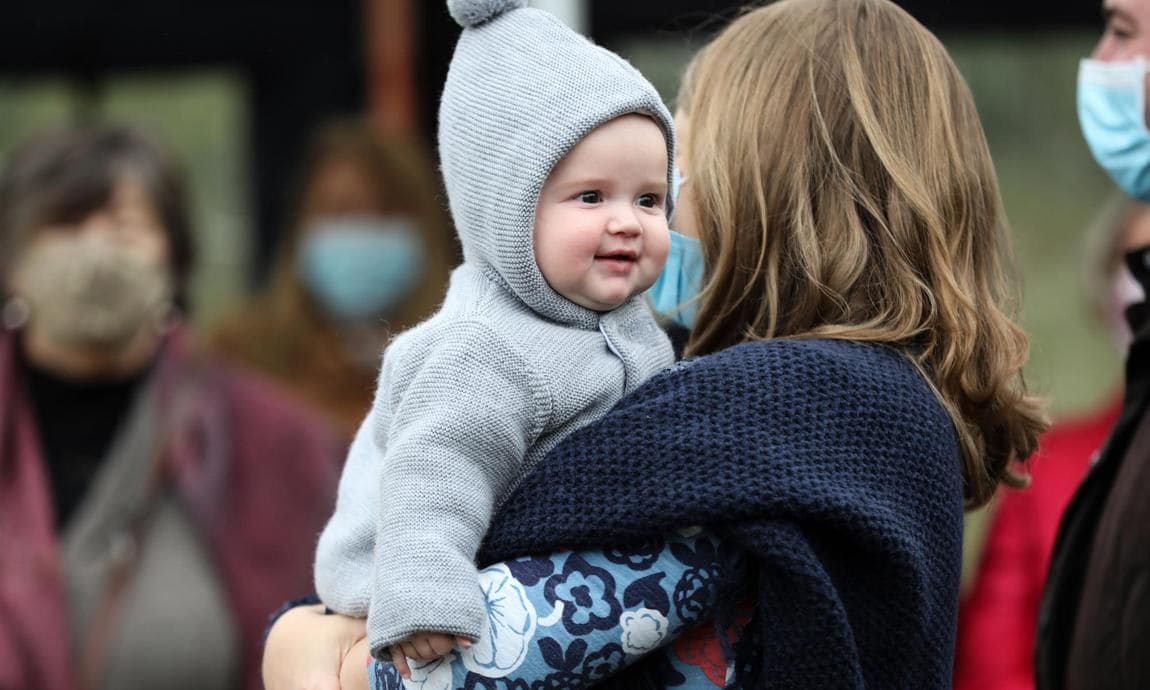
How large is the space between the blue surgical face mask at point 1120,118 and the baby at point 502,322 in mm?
1046

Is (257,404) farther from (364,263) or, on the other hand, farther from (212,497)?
(364,263)

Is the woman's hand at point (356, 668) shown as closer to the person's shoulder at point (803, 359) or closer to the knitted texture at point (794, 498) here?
the knitted texture at point (794, 498)

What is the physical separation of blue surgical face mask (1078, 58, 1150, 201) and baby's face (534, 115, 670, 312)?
109cm

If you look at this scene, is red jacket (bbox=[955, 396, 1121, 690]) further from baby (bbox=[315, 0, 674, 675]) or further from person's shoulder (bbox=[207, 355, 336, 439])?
baby (bbox=[315, 0, 674, 675])

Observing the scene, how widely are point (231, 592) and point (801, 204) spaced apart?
91.9 inches

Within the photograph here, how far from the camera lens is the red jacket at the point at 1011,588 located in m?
3.91

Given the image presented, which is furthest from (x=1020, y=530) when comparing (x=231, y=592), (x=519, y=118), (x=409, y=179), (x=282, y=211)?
(x=282, y=211)

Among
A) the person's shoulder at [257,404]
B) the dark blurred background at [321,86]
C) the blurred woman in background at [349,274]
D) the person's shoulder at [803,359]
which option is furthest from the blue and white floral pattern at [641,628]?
the dark blurred background at [321,86]

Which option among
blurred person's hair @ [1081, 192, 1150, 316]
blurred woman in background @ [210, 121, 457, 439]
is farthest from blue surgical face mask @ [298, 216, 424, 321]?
blurred person's hair @ [1081, 192, 1150, 316]

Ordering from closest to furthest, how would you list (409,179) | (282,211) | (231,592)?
(231,592) → (409,179) → (282,211)

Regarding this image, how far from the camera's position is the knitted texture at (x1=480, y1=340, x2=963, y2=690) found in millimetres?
1742

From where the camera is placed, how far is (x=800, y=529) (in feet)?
5.78

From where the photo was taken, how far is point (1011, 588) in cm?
396

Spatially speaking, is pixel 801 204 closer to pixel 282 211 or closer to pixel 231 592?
pixel 231 592
